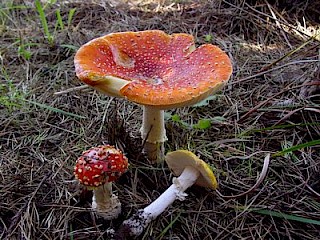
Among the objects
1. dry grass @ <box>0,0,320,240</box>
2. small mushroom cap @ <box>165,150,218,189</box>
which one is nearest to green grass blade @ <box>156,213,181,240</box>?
dry grass @ <box>0,0,320,240</box>

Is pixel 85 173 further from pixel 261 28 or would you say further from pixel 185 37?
pixel 261 28

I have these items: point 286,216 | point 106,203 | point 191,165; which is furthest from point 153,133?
point 286,216

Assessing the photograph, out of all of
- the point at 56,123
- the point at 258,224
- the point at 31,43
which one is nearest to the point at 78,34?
the point at 31,43

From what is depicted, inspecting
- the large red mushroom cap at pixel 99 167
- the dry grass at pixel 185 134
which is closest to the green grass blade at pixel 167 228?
the dry grass at pixel 185 134

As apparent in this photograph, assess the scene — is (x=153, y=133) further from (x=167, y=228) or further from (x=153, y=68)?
(x=167, y=228)

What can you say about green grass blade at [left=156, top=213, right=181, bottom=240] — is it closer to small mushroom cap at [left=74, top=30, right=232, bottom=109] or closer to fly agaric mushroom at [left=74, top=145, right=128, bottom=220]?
fly agaric mushroom at [left=74, top=145, right=128, bottom=220]

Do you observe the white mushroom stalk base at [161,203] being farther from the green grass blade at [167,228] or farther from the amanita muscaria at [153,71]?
the amanita muscaria at [153,71]
